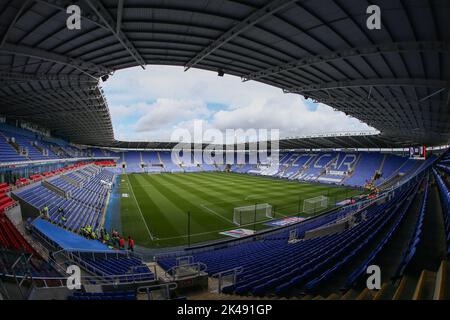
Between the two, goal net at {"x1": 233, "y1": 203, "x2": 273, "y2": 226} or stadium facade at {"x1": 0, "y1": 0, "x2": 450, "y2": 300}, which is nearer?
stadium facade at {"x1": 0, "y1": 0, "x2": 450, "y2": 300}

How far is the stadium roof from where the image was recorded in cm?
865

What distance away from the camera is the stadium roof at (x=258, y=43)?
8.65 meters

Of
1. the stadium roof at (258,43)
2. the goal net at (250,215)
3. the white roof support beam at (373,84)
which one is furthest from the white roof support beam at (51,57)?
the goal net at (250,215)

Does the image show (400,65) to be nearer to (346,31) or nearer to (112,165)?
(346,31)

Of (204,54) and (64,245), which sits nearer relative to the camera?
(64,245)

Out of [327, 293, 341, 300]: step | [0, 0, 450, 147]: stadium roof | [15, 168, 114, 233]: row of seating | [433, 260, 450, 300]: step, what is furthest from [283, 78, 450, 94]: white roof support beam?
[15, 168, 114, 233]: row of seating

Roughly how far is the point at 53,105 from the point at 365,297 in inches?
1262

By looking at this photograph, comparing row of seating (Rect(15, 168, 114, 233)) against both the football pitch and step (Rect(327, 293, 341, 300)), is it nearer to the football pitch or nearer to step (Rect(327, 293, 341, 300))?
the football pitch

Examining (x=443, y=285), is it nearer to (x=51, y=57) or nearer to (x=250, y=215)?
(x=51, y=57)

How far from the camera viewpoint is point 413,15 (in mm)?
7930
